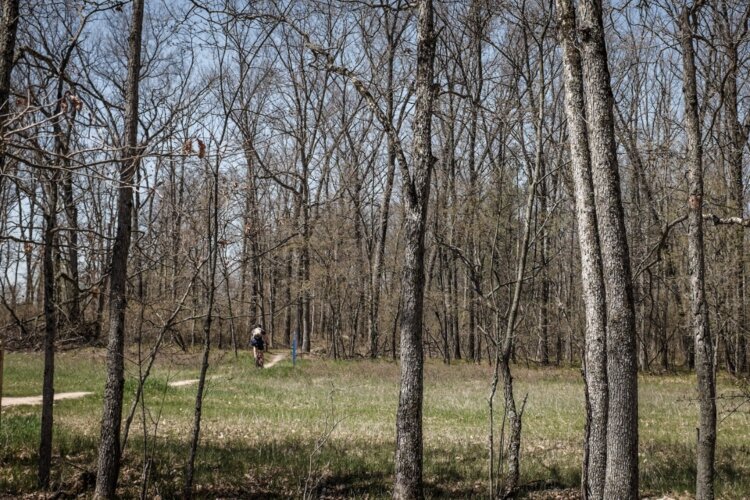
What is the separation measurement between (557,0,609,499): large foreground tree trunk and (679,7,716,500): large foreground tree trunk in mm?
1011

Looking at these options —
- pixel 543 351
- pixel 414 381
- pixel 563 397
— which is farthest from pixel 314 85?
pixel 414 381

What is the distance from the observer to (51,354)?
761cm

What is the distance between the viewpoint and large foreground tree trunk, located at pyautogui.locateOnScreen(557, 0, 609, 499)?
→ 650 cm

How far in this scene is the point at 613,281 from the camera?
5.65 meters

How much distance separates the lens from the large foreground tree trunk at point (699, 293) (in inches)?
262

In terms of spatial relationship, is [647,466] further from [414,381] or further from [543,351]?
[543,351]

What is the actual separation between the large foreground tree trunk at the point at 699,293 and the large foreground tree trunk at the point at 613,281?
4.59 ft

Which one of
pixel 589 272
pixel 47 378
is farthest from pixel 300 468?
pixel 589 272

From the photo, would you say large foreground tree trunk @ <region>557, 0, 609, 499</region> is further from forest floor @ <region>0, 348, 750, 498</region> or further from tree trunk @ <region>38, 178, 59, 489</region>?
tree trunk @ <region>38, 178, 59, 489</region>

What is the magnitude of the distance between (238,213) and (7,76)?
3.45 metres

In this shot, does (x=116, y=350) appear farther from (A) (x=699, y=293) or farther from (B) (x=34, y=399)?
(B) (x=34, y=399)

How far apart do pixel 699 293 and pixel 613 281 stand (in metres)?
1.82

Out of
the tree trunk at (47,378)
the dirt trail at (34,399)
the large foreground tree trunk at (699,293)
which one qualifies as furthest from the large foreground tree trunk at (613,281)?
the dirt trail at (34,399)

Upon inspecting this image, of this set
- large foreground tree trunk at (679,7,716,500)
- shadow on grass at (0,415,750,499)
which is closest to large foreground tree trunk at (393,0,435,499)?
shadow on grass at (0,415,750,499)
